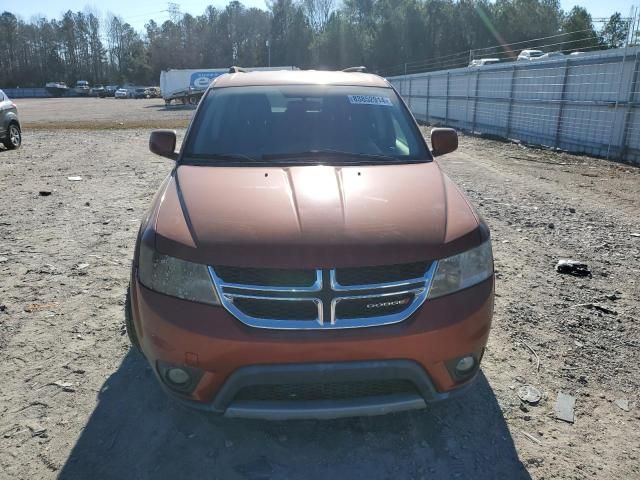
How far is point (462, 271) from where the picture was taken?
235 cm

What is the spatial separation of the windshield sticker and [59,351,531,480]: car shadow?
2.14 meters

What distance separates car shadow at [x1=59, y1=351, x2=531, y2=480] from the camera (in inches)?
92.0

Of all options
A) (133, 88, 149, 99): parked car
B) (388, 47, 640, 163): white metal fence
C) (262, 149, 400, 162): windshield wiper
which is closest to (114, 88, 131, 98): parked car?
(133, 88, 149, 99): parked car

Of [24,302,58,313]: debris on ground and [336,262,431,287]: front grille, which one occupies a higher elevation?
[336,262,431,287]: front grille

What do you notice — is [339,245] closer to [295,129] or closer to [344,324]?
[344,324]

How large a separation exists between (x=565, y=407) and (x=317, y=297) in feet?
5.50

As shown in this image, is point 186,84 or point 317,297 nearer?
point 317,297

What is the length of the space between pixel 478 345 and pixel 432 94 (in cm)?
2308

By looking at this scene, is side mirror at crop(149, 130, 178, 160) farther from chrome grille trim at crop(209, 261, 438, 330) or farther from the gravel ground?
the gravel ground

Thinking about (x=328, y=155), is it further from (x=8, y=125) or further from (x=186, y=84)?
(x=186, y=84)

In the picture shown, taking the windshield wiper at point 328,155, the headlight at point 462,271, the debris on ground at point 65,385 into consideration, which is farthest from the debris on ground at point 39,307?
the headlight at point 462,271

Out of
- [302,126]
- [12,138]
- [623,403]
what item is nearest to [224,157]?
[302,126]

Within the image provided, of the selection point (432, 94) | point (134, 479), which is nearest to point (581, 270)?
point (134, 479)

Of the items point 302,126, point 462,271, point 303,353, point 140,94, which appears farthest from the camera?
point 140,94
